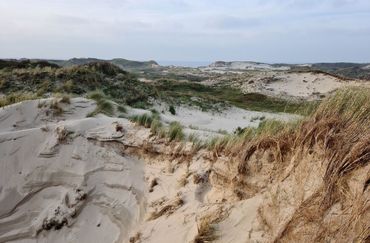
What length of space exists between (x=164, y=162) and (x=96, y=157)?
1.19m

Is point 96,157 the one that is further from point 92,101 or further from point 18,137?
point 92,101

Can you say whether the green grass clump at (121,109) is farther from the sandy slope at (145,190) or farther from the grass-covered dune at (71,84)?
the grass-covered dune at (71,84)

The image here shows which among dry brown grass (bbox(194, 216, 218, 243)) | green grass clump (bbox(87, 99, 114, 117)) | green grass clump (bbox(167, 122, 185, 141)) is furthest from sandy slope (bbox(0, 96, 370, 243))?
green grass clump (bbox(87, 99, 114, 117))

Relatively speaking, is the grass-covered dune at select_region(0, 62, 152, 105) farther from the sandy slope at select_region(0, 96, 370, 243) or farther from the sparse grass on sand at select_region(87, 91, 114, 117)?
the sandy slope at select_region(0, 96, 370, 243)

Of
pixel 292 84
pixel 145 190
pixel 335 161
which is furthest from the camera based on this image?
pixel 292 84

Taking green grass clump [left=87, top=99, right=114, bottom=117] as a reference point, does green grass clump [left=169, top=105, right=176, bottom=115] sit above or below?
below

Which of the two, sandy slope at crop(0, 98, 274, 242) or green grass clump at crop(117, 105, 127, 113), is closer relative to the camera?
sandy slope at crop(0, 98, 274, 242)

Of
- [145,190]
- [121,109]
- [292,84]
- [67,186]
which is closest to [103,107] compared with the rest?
[121,109]

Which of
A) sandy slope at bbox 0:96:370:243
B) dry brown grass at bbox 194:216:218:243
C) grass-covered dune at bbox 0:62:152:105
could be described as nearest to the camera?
sandy slope at bbox 0:96:370:243

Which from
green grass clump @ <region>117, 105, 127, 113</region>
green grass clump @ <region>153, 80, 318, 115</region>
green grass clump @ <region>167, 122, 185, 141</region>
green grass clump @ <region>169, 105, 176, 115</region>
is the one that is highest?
green grass clump @ <region>167, 122, 185, 141</region>

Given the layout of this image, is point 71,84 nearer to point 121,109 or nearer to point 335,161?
point 121,109

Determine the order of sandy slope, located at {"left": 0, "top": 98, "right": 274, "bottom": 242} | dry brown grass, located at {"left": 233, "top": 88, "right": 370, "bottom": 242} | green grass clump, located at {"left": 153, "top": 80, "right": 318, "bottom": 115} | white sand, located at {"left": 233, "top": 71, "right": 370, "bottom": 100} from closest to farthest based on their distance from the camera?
dry brown grass, located at {"left": 233, "top": 88, "right": 370, "bottom": 242}, sandy slope, located at {"left": 0, "top": 98, "right": 274, "bottom": 242}, green grass clump, located at {"left": 153, "top": 80, "right": 318, "bottom": 115}, white sand, located at {"left": 233, "top": 71, "right": 370, "bottom": 100}

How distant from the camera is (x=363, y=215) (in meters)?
3.19

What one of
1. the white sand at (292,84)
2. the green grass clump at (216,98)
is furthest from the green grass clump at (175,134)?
the white sand at (292,84)
